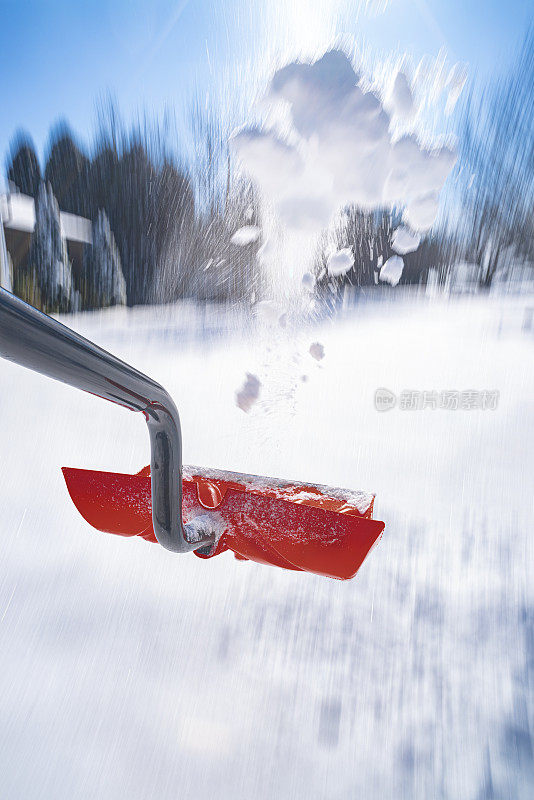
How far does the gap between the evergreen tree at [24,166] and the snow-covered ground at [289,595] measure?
394mm

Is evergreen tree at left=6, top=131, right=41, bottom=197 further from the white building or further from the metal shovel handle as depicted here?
the metal shovel handle

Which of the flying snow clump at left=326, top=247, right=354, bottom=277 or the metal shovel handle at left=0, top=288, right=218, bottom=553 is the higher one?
the metal shovel handle at left=0, top=288, right=218, bottom=553

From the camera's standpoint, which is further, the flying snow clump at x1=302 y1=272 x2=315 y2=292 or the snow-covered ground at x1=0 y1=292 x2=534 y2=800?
the flying snow clump at x1=302 y1=272 x2=315 y2=292

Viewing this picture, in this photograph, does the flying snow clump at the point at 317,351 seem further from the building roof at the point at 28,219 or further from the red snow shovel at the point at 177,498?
the building roof at the point at 28,219

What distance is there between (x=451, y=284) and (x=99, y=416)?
104cm

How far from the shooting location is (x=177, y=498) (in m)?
0.46

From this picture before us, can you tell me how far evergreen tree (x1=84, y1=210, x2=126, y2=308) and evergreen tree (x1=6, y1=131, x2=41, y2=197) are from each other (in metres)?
0.19

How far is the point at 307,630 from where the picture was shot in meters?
1.00

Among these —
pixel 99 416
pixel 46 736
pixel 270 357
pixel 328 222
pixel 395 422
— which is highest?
pixel 328 222

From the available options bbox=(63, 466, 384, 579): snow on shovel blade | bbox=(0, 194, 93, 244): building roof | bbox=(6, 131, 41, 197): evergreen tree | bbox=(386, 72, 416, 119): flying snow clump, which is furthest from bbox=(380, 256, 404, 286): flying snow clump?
bbox=(6, 131, 41, 197): evergreen tree

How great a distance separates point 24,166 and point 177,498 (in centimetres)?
127

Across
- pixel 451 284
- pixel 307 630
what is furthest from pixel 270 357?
pixel 307 630

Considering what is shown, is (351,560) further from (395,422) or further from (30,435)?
(30,435)

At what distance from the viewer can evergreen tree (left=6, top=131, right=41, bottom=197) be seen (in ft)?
4.21
